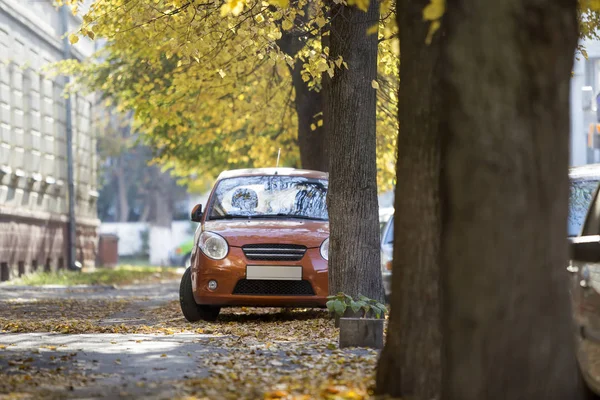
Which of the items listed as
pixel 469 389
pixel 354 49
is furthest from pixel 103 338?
pixel 469 389

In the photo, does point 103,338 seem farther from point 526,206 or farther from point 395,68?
point 395,68

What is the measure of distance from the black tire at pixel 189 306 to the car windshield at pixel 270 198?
95cm

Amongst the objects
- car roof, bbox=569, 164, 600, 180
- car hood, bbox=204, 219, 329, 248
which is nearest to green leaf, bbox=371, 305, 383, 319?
car hood, bbox=204, 219, 329, 248

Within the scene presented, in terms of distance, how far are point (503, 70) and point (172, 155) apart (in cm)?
2504

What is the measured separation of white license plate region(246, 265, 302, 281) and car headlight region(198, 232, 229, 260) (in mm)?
340

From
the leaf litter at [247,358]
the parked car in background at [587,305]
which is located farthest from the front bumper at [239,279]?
the parked car in background at [587,305]

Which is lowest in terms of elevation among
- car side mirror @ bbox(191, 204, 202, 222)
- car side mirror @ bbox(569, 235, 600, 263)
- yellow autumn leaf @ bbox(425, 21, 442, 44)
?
car side mirror @ bbox(569, 235, 600, 263)

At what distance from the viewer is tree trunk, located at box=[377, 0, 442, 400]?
7.10 meters

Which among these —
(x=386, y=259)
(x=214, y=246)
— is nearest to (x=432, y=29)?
(x=214, y=246)

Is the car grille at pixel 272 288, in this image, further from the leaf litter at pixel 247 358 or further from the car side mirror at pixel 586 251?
the car side mirror at pixel 586 251

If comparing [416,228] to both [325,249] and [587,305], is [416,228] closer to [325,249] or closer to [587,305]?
[587,305]

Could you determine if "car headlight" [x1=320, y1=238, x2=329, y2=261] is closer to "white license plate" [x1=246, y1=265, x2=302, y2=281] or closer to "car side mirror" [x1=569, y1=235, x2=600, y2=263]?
"white license plate" [x1=246, y1=265, x2=302, y2=281]

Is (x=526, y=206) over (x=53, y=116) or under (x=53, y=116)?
under

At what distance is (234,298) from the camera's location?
48.3ft
